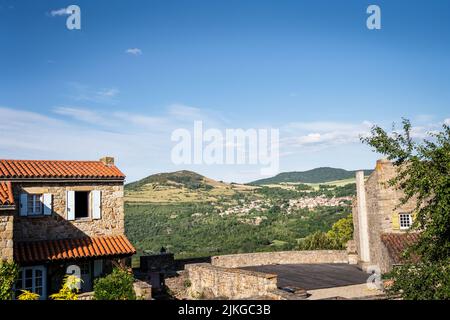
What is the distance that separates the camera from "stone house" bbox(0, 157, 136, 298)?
50.2 ft

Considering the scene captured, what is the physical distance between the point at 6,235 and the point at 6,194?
1676 mm

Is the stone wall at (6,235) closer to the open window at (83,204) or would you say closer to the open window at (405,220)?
the open window at (83,204)

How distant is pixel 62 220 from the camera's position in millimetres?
16719

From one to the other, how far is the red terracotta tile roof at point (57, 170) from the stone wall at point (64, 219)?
0.36 m

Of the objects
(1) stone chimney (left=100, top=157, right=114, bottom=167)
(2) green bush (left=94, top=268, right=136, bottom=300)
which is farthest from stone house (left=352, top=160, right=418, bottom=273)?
(1) stone chimney (left=100, top=157, right=114, bottom=167)

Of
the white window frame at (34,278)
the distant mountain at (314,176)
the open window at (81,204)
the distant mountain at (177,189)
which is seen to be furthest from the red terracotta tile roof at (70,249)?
the distant mountain at (314,176)

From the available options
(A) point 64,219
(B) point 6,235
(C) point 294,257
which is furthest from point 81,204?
(C) point 294,257

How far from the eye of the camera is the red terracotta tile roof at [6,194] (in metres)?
13.1

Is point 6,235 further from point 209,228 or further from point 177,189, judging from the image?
point 177,189

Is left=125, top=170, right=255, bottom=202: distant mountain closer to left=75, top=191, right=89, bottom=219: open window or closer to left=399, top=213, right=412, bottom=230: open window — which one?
left=75, top=191, right=89, bottom=219: open window

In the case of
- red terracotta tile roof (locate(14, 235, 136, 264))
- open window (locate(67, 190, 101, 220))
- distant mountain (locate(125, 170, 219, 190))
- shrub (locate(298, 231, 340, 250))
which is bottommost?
shrub (locate(298, 231, 340, 250))

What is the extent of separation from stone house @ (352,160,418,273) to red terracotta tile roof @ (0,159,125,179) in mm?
13436
